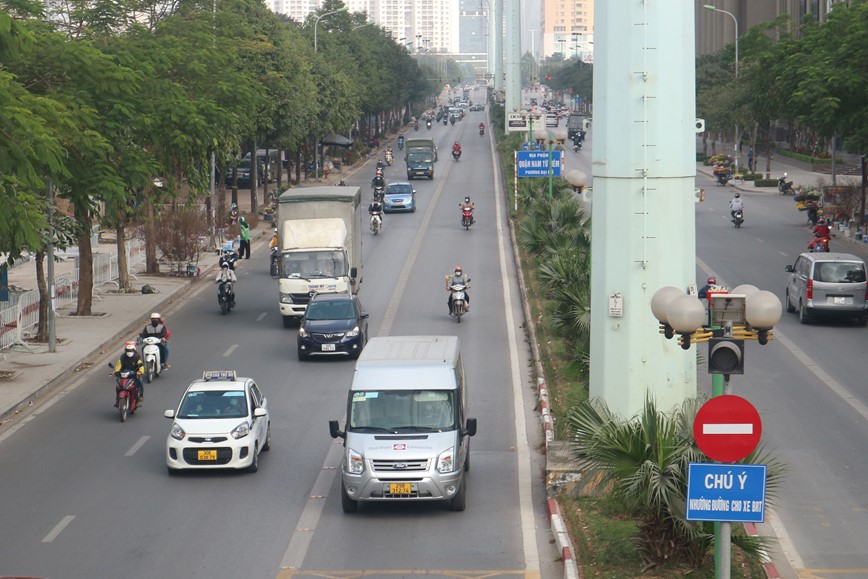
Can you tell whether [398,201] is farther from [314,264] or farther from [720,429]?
[720,429]

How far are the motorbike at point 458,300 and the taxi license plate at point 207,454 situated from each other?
1553cm

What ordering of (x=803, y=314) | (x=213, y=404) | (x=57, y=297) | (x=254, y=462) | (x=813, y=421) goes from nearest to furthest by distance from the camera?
(x=254, y=462)
(x=213, y=404)
(x=813, y=421)
(x=803, y=314)
(x=57, y=297)

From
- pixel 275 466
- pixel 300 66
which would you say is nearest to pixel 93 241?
pixel 300 66

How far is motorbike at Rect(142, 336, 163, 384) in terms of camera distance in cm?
2788

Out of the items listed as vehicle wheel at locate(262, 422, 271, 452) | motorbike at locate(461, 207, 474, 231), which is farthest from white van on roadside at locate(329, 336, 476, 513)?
motorbike at locate(461, 207, 474, 231)

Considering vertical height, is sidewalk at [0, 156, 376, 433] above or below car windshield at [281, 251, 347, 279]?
below

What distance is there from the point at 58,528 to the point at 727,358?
33.2ft

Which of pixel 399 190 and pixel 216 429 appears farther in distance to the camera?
pixel 399 190

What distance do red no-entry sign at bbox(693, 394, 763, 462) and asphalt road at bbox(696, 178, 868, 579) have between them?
5.38 m

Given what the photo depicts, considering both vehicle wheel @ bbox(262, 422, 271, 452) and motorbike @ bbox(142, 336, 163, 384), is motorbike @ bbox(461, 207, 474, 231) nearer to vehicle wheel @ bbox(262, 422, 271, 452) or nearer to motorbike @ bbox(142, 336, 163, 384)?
motorbike @ bbox(142, 336, 163, 384)

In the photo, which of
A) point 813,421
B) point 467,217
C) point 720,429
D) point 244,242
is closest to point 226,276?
point 244,242

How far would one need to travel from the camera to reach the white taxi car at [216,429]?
20062 mm

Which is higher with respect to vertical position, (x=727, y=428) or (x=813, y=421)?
(x=727, y=428)

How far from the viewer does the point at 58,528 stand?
1742cm
